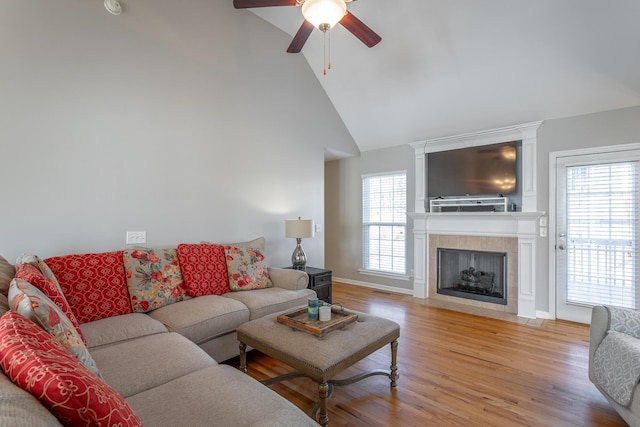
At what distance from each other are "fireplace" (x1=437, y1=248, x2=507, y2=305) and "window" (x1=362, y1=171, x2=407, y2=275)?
68cm

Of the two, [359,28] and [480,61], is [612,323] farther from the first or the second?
[480,61]

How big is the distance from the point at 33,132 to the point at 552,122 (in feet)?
17.5

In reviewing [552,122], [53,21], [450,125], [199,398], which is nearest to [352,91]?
[450,125]

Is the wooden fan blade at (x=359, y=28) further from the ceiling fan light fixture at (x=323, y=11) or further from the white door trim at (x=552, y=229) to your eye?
the white door trim at (x=552, y=229)

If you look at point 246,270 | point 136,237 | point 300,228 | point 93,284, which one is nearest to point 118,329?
point 93,284

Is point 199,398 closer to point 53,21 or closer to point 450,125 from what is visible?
point 53,21

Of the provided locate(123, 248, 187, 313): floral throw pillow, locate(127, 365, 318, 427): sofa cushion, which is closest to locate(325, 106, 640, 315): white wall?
locate(123, 248, 187, 313): floral throw pillow

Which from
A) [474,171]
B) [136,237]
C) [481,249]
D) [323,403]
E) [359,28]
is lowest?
[323,403]

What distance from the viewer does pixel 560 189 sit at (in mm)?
3799

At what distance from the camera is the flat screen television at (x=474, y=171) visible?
4148 millimetres

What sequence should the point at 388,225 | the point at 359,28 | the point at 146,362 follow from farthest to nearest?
the point at 388,225 → the point at 359,28 → the point at 146,362

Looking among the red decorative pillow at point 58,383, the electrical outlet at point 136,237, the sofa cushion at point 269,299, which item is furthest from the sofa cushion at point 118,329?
the red decorative pillow at point 58,383

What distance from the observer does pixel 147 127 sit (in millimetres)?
3029

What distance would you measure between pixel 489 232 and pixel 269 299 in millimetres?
3185
